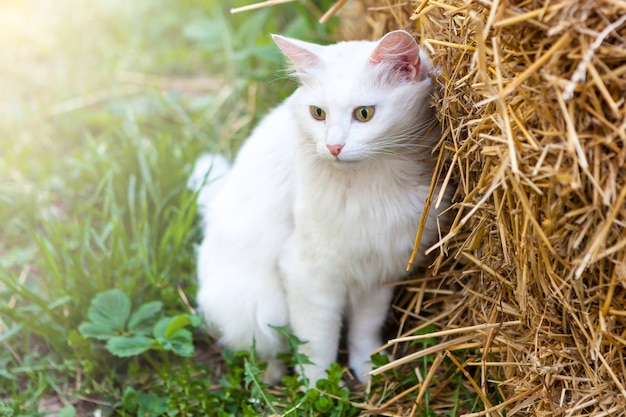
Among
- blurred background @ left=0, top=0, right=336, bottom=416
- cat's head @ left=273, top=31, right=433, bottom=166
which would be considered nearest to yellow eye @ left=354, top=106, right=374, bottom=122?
cat's head @ left=273, top=31, right=433, bottom=166

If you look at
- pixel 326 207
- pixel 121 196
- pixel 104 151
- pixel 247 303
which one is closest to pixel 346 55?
pixel 326 207

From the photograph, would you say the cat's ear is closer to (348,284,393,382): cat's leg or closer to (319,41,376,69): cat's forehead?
Result: (319,41,376,69): cat's forehead

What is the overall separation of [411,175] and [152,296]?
3.93ft

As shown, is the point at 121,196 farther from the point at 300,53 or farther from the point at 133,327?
the point at 300,53

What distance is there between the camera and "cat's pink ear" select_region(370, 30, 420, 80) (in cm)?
183

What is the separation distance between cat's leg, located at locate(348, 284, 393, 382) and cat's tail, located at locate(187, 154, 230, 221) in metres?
0.78

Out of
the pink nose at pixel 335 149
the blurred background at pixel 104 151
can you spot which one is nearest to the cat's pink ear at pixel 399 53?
the pink nose at pixel 335 149

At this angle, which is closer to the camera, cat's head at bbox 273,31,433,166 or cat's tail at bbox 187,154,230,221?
cat's head at bbox 273,31,433,166

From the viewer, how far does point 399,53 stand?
1867mm

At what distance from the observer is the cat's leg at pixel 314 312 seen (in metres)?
2.23

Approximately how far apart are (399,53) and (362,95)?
0.50 ft

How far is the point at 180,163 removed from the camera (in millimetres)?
3184

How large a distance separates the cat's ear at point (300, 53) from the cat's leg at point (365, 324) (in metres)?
0.81

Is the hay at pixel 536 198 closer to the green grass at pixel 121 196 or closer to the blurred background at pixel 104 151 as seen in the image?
the green grass at pixel 121 196
